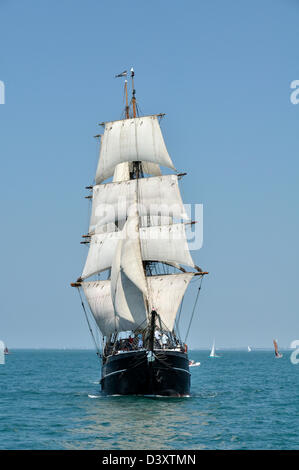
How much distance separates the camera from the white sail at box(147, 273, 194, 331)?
159ft

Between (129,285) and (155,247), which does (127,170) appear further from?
(129,285)

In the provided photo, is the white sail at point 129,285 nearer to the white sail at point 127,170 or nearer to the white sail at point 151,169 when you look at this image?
the white sail at point 127,170

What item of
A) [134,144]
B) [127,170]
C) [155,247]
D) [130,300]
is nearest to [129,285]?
[130,300]

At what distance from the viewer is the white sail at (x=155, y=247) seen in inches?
2127

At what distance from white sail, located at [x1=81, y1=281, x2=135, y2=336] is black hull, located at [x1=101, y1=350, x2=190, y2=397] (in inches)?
222

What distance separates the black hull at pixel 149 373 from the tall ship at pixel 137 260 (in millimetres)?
62

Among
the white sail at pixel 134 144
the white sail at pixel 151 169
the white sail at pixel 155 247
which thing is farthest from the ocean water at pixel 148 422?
the white sail at pixel 151 169

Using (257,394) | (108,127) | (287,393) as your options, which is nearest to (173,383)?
(257,394)

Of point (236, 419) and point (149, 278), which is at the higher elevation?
point (149, 278)

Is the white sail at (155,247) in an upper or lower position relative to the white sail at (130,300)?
upper
